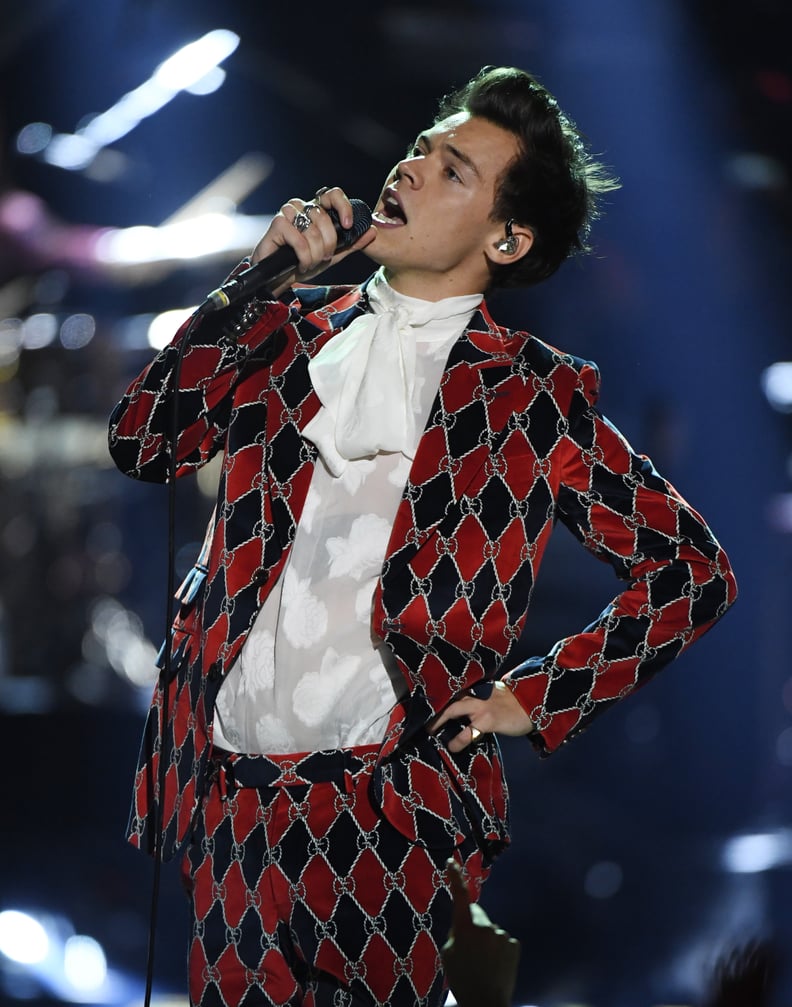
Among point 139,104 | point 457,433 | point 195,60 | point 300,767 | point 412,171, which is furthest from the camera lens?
point 139,104

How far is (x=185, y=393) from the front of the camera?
164 cm

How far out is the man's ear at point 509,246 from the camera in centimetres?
183

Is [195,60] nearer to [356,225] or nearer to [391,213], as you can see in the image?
[391,213]

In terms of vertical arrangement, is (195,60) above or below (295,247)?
above

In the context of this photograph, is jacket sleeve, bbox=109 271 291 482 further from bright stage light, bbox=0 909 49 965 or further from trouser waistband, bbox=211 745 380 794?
bright stage light, bbox=0 909 49 965

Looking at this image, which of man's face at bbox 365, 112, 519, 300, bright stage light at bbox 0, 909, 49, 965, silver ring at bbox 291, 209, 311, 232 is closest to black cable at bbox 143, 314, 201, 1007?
silver ring at bbox 291, 209, 311, 232

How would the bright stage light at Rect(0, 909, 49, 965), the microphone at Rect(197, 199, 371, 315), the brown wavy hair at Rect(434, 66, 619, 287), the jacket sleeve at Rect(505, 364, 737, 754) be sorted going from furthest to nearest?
1. the bright stage light at Rect(0, 909, 49, 965)
2. the brown wavy hair at Rect(434, 66, 619, 287)
3. the jacket sleeve at Rect(505, 364, 737, 754)
4. the microphone at Rect(197, 199, 371, 315)

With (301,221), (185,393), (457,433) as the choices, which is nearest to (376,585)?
(457,433)

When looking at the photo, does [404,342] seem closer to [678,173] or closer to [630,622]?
[630,622]

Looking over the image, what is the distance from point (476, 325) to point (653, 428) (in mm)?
2826

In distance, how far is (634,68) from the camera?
13.0ft

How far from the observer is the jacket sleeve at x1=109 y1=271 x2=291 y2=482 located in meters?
1.63

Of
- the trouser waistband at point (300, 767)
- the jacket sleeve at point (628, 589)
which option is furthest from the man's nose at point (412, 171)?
the trouser waistband at point (300, 767)

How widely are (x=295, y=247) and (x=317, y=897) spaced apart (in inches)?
29.9
